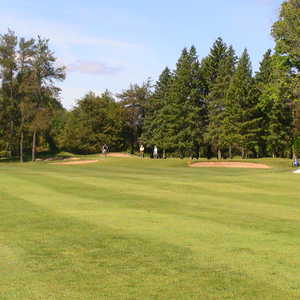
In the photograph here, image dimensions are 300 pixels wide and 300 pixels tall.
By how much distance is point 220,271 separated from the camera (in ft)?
23.2

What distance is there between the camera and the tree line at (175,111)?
252 ft

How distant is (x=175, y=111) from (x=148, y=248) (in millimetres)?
76065

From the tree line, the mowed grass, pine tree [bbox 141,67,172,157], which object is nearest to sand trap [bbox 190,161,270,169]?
the tree line

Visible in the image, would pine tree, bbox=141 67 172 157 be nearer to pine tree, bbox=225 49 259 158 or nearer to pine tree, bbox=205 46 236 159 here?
pine tree, bbox=205 46 236 159

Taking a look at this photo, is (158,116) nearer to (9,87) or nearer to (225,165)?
(9,87)

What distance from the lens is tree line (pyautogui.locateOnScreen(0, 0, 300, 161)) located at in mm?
76812

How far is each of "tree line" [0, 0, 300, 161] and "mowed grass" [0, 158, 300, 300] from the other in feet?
180

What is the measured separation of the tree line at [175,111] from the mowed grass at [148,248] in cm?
5492

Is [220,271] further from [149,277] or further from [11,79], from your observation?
Answer: [11,79]

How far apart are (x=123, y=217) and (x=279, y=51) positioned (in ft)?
144

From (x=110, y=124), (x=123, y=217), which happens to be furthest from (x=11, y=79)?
(x=123, y=217)

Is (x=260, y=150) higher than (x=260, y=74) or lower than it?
lower

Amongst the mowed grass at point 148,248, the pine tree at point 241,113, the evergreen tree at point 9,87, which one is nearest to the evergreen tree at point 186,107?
the pine tree at point 241,113

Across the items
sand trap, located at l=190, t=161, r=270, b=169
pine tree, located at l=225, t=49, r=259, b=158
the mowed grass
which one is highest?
→ pine tree, located at l=225, t=49, r=259, b=158
